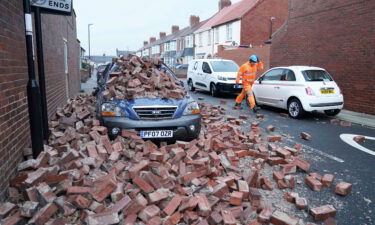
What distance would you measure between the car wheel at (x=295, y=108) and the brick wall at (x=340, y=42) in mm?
2955

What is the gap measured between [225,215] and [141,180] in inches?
40.6

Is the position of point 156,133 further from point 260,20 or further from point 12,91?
point 260,20

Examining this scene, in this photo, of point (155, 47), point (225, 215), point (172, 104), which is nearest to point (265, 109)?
point (172, 104)

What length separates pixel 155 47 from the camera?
223ft

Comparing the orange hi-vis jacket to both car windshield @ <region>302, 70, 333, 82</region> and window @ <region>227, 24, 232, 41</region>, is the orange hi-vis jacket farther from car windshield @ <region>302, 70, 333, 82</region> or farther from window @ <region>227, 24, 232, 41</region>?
window @ <region>227, 24, 232, 41</region>

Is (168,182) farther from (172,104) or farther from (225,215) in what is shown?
(172,104)

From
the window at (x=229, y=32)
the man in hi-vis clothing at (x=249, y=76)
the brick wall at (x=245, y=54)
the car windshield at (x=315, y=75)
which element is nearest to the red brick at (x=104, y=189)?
the man in hi-vis clothing at (x=249, y=76)

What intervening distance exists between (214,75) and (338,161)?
9.46 metres

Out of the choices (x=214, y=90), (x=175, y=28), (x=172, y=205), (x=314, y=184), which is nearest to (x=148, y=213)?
(x=172, y=205)

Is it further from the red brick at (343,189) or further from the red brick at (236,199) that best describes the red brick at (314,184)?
the red brick at (236,199)

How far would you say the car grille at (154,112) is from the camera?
4.83 meters

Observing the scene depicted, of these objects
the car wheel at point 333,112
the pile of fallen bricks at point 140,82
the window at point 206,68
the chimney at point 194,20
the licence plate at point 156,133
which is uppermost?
the chimney at point 194,20

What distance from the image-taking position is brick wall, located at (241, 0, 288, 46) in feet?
92.3

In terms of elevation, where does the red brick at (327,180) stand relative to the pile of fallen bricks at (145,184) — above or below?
below
